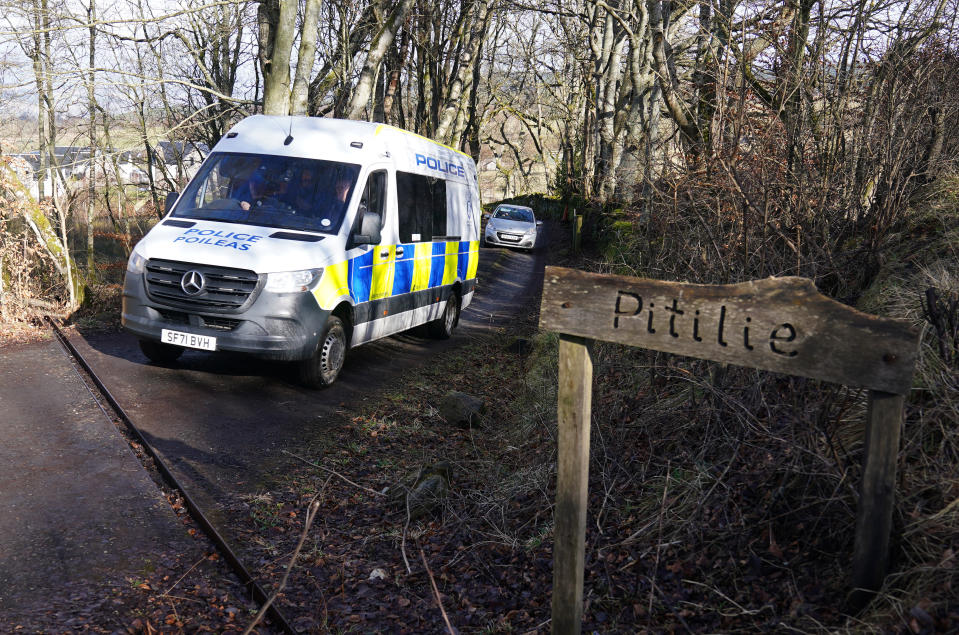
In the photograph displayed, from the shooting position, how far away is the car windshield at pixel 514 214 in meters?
28.6

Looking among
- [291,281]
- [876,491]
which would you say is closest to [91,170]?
[291,281]

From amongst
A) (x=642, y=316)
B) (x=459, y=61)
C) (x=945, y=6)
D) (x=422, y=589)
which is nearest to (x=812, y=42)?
(x=945, y=6)

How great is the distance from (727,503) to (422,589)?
175 centimetres

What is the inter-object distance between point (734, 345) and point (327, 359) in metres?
5.92

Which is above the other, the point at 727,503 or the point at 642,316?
the point at 642,316

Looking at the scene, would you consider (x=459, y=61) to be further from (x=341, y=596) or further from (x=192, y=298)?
(x=341, y=596)

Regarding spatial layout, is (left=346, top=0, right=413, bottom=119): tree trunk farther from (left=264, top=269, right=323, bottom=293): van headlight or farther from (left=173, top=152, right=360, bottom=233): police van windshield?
(left=264, top=269, right=323, bottom=293): van headlight

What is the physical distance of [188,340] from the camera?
7562 mm

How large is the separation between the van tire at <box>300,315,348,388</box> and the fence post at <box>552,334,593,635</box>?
200 inches

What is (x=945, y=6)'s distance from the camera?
21.5ft

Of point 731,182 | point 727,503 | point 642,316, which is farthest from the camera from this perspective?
point 731,182

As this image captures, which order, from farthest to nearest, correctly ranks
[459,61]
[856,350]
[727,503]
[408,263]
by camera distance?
[459,61] < [408,263] < [727,503] < [856,350]

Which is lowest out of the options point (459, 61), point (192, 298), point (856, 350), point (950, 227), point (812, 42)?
point (192, 298)

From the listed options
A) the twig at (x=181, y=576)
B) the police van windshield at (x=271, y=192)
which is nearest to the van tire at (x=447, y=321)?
the police van windshield at (x=271, y=192)
